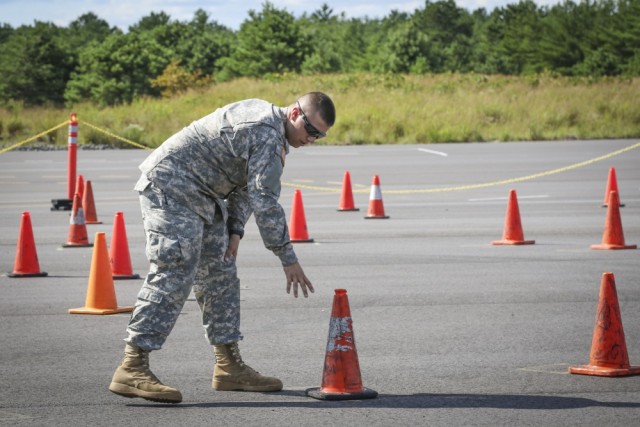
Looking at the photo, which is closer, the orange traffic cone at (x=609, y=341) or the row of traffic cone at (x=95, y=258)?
the orange traffic cone at (x=609, y=341)

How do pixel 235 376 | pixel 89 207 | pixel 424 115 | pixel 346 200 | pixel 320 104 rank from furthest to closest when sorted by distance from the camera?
pixel 424 115, pixel 346 200, pixel 89 207, pixel 235 376, pixel 320 104

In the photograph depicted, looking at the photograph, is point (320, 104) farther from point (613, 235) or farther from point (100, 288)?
point (613, 235)

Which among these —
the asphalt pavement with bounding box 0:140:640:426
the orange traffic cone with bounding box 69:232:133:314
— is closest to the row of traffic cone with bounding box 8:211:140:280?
the asphalt pavement with bounding box 0:140:640:426

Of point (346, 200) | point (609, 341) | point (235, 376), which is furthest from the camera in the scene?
point (346, 200)

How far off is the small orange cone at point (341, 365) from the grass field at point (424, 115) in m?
30.4

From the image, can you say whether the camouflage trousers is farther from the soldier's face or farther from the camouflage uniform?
the soldier's face

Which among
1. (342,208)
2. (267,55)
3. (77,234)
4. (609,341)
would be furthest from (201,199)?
(267,55)

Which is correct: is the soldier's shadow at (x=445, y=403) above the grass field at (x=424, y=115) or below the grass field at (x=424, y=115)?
below

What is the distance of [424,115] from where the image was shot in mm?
41188

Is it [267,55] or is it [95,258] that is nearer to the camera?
[95,258]

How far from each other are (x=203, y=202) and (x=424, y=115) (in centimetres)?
3513

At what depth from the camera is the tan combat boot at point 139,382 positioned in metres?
6.32

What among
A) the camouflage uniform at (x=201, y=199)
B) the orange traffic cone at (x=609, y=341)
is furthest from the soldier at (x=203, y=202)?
the orange traffic cone at (x=609, y=341)

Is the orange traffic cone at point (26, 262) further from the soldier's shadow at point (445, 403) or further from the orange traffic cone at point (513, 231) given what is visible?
the soldier's shadow at point (445, 403)
